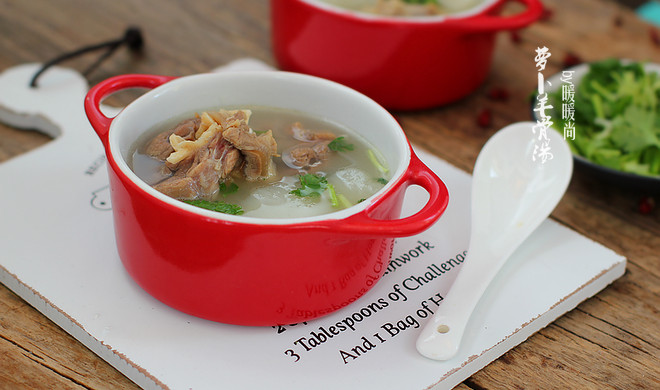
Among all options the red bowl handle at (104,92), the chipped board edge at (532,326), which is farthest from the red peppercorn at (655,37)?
the red bowl handle at (104,92)

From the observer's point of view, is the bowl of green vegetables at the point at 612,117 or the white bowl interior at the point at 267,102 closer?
the white bowl interior at the point at 267,102

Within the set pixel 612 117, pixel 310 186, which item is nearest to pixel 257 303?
pixel 310 186

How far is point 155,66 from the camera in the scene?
1.97m

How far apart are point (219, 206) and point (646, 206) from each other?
3.15 ft

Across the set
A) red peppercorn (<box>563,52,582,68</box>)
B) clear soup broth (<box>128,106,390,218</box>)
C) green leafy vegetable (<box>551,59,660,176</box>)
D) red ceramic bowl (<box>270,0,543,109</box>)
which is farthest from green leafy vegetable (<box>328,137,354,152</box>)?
red peppercorn (<box>563,52,582,68</box>)

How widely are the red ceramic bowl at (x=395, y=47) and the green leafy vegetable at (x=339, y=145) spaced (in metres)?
0.43

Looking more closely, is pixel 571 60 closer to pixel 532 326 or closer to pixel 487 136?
pixel 487 136

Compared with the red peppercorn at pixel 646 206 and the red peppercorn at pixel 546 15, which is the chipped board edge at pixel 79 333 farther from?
the red peppercorn at pixel 546 15

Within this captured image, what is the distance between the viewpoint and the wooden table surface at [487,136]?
1148mm

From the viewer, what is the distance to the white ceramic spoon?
1164 mm

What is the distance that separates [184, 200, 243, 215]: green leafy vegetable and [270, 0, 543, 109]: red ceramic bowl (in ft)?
2.28

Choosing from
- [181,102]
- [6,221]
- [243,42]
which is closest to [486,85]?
[243,42]

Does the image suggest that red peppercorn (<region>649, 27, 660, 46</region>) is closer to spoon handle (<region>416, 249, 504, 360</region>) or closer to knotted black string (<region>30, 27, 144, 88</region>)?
spoon handle (<region>416, 249, 504, 360</region>)

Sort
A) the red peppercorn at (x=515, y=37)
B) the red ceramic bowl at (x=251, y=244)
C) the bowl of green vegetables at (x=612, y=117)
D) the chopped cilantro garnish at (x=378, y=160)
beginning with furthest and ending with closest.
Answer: the red peppercorn at (x=515, y=37) < the bowl of green vegetables at (x=612, y=117) < the chopped cilantro garnish at (x=378, y=160) < the red ceramic bowl at (x=251, y=244)
